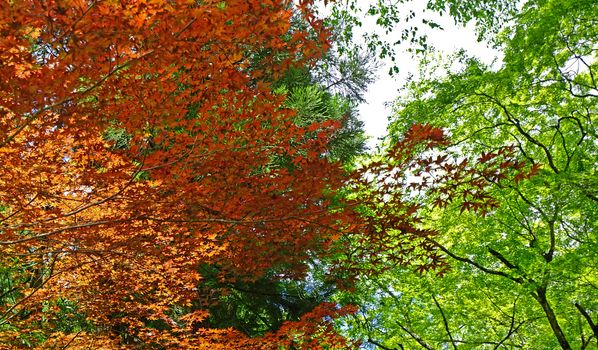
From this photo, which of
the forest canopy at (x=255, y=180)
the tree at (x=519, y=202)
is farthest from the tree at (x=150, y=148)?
the tree at (x=519, y=202)

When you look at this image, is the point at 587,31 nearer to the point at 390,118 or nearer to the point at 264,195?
the point at 390,118

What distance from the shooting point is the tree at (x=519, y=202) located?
8.71 meters

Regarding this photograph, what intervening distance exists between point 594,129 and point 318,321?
801cm

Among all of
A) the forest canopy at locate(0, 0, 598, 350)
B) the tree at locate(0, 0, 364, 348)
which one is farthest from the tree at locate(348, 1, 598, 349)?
the tree at locate(0, 0, 364, 348)

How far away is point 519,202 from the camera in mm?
11133

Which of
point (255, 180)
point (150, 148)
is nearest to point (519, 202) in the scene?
point (255, 180)

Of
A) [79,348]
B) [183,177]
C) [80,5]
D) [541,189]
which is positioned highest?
[541,189]

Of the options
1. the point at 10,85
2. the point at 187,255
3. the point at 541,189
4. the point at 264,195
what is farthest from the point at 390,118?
the point at 10,85

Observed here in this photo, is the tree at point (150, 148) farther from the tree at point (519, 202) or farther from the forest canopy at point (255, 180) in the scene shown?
the tree at point (519, 202)

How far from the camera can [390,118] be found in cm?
1141

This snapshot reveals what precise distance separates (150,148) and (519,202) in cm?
974

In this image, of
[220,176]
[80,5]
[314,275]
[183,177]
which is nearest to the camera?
[80,5]

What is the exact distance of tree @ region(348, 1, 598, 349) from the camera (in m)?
8.71

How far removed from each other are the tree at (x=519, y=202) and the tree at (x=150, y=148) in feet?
11.5
